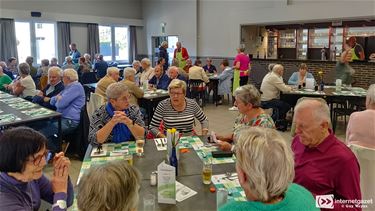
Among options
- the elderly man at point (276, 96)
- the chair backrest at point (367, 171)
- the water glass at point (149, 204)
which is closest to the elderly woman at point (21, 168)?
the water glass at point (149, 204)

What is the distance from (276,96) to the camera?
6.30 meters

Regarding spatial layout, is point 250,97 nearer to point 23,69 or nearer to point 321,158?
point 321,158

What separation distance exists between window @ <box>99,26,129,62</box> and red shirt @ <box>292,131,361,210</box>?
42.6ft

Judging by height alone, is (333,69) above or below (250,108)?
above

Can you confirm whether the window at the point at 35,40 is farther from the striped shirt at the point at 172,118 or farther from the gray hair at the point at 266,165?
the gray hair at the point at 266,165

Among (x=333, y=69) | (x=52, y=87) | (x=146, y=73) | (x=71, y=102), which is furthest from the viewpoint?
(x=333, y=69)

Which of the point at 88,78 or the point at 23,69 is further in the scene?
the point at 88,78

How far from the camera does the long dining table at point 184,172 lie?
1792 millimetres

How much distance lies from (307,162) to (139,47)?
13727mm

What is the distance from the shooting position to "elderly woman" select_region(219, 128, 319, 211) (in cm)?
119

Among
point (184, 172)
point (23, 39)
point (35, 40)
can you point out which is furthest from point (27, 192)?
point (35, 40)

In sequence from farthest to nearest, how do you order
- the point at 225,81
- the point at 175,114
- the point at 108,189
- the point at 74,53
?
the point at 74,53, the point at 225,81, the point at 175,114, the point at 108,189

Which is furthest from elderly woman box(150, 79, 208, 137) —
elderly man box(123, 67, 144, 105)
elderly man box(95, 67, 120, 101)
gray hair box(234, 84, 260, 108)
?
elderly man box(95, 67, 120, 101)

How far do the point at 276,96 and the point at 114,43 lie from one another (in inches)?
382
